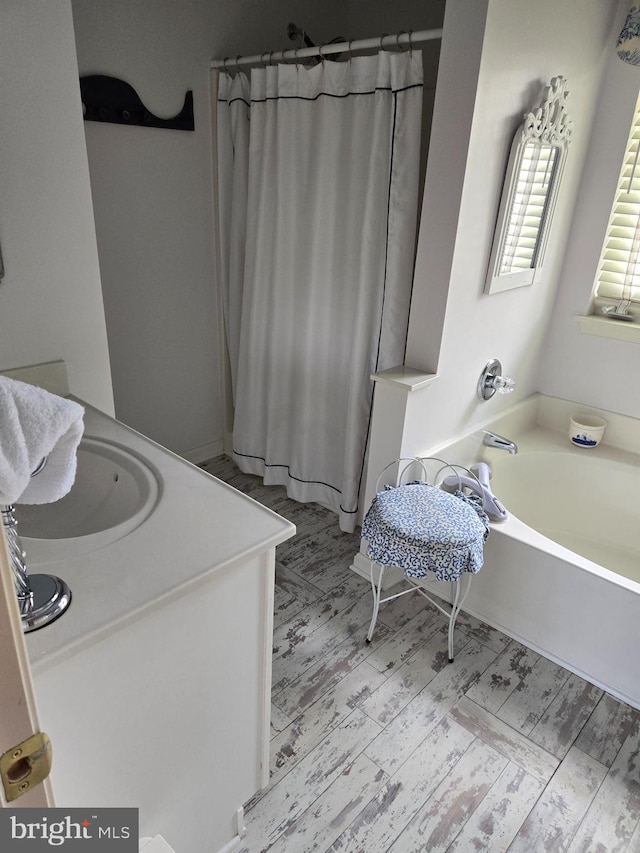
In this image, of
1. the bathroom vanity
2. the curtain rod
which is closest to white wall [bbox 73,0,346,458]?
the curtain rod

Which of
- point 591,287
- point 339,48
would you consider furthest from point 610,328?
point 339,48

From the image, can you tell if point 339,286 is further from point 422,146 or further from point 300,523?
point 300,523

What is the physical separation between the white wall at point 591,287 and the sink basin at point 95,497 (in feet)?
6.82

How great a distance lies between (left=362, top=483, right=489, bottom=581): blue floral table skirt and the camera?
164cm

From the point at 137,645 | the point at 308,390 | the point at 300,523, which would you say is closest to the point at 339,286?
the point at 308,390

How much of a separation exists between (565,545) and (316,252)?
1665 millimetres

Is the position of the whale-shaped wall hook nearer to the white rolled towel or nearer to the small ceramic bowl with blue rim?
the white rolled towel

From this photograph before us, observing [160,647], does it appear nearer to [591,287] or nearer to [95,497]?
[95,497]

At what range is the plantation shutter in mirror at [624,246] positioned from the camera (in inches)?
88.6

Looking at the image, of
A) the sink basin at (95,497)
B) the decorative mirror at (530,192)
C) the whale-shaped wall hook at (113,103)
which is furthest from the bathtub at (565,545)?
the whale-shaped wall hook at (113,103)

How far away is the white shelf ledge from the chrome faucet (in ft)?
1.70

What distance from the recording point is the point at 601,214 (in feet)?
7.74

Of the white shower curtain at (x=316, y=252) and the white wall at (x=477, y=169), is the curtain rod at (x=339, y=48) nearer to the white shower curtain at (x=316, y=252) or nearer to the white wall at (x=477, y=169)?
the white shower curtain at (x=316, y=252)

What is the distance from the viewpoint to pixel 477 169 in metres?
1.77
